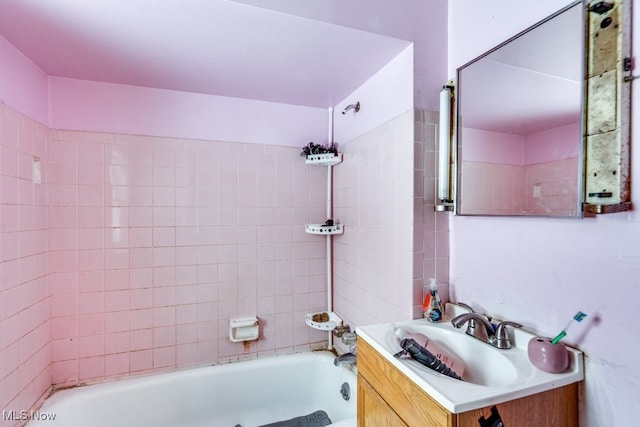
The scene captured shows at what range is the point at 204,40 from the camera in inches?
49.5

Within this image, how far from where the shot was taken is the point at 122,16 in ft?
3.60

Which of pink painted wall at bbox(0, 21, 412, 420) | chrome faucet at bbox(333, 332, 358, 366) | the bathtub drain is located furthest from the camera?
the bathtub drain

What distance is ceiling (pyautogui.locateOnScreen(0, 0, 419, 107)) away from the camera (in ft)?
3.55

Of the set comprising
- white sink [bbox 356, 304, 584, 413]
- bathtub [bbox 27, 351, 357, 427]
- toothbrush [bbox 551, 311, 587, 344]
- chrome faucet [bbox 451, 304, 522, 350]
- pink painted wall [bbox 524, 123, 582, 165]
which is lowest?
bathtub [bbox 27, 351, 357, 427]

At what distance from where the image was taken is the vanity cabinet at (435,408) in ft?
2.48

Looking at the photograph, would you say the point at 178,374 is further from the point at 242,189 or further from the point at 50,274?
the point at 242,189

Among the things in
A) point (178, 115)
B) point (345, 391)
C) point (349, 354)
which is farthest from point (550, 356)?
point (178, 115)

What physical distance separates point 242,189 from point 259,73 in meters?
0.69

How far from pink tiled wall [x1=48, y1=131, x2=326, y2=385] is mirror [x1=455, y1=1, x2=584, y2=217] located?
→ 1.06 m

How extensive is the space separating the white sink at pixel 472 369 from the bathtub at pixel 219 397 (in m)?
0.69

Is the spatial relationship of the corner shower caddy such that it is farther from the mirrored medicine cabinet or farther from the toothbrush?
the toothbrush

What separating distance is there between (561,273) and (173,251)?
1814 millimetres

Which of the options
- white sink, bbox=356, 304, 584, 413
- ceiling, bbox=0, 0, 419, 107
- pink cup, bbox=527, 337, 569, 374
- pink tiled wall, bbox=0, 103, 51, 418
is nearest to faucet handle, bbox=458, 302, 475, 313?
white sink, bbox=356, 304, 584, 413

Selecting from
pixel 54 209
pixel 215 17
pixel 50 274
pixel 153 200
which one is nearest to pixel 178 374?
pixel 50 274
